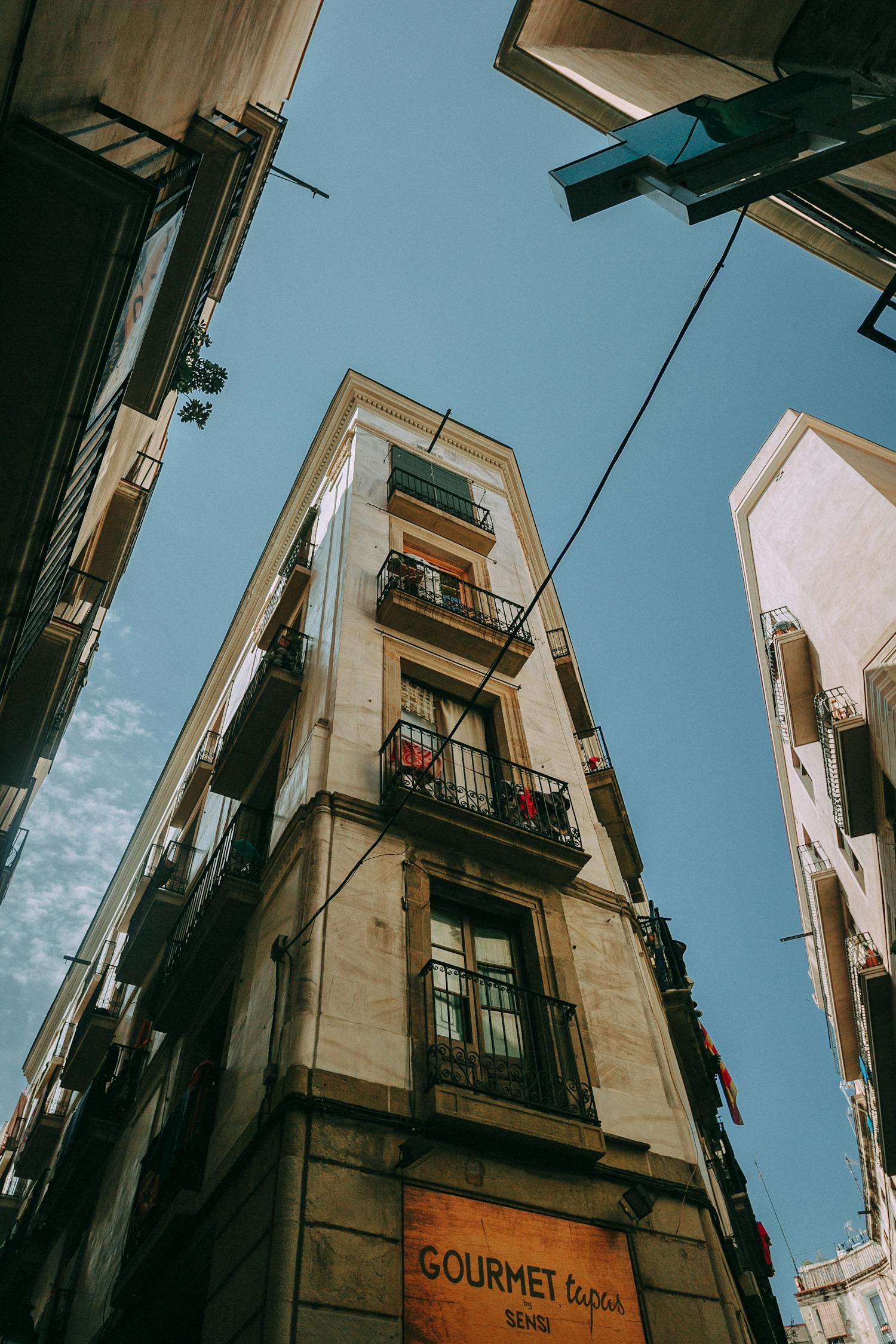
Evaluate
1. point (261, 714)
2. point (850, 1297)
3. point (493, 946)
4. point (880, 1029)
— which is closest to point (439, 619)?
point (261, 714)

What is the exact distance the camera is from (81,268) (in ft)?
17.1

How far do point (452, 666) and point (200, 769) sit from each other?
8.87m

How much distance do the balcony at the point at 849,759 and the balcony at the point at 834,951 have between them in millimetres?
9087

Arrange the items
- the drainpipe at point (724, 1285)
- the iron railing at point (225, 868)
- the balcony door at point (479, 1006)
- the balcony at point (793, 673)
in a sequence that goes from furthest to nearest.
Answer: the balcony at point (793, 673) → the iron railing at point (225, 868) → the balcony door at point (479, 1006) → the drainpipe at point (724, 1285)

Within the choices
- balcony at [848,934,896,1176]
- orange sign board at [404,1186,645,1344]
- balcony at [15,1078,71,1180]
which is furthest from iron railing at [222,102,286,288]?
balcony at [848,934,896,1176]

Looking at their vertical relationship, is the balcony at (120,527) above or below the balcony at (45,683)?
above

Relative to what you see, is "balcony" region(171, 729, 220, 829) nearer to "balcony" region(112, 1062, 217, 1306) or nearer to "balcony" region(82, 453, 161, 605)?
"balcony" region(82, 453, 161, 605)

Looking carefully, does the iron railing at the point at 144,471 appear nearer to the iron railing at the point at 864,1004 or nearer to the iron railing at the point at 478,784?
the iron railing at the point at 478,784

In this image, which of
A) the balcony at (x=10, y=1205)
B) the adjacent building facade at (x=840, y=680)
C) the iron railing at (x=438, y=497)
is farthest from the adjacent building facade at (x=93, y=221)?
the balcony at (x=10, y=1205)

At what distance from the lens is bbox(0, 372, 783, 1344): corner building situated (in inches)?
290

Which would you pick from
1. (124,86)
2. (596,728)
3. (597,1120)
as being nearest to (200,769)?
(596,728)

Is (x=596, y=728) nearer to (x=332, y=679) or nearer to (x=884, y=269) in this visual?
(x=332, y=679)

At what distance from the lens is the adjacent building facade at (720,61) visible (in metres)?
13.2

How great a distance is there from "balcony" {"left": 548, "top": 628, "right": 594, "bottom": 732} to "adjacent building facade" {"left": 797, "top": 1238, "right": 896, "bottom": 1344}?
40.8m
